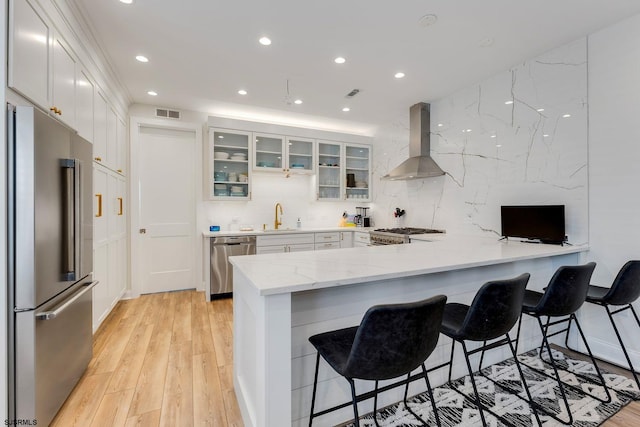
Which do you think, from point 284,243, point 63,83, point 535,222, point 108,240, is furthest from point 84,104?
point 535,222

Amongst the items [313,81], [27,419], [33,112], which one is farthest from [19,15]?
[313,81]

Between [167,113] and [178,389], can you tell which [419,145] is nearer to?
[167,113]

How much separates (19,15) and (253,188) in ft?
11.2

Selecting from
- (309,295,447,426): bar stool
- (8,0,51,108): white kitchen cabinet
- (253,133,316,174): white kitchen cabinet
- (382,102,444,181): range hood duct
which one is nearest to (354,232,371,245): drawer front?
A: (382,102,444,181): range hood duct

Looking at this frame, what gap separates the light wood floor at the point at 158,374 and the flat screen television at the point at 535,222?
9.52 feet

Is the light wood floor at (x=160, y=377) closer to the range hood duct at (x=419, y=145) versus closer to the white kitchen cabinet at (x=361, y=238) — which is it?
the white kitchen cabinet at (x=361, y=238)

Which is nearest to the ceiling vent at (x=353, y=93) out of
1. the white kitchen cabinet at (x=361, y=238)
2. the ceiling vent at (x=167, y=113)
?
the white kitchen cabinet at (x=361, y=238)

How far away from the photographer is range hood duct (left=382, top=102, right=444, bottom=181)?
390 centimetres

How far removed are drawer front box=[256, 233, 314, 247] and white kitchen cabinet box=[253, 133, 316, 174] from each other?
42.9 inches

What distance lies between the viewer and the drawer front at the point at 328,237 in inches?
183

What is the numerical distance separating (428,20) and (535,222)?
2056 mm

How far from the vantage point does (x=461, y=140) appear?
359 centimetres

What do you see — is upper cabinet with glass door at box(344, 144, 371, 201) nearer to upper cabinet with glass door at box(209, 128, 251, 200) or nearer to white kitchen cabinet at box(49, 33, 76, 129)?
upper cabinet with glass door at box(209, 128, 251, 200)

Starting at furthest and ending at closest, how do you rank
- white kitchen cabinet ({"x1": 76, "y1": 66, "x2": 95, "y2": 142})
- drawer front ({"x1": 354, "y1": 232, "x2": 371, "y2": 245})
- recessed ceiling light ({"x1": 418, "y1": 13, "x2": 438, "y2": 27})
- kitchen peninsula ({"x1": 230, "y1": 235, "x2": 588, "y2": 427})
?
drawer front ({"x1": 354, "y1": 232, "x2": 371, "y2": 245}) → white kitchen cabinet ({"x1": 76, "y1": 66, "x2": 95, "y2": 142}) → recessed ceiling light ({"x1": 418, "y1": 13, "x2": 438, "y2": 27}) → kitchen peninsula ({"x1": 230, "y1": 235, "x2": 588, "y2": 427})
